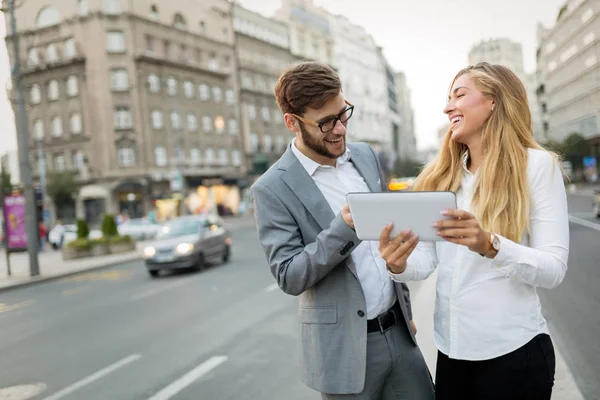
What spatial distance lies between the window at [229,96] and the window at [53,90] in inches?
592

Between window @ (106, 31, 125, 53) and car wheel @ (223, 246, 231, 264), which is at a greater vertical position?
window @ (106, 31, 125, 53)

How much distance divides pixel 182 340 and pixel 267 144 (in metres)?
48.4

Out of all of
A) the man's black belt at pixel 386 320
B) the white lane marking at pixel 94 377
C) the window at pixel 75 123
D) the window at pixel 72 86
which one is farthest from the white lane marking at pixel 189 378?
the window at pixel 72 86

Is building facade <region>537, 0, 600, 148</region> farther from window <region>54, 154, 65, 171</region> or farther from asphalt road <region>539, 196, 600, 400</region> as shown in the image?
window <region>54, 154, 65, 171</region>

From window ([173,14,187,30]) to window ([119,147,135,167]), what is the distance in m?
11.3

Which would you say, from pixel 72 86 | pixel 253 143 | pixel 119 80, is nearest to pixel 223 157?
pixel 253 143

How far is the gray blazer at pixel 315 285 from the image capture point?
206 centimetres

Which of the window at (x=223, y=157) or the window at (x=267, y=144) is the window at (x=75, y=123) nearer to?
the window at (x=223, y=157)

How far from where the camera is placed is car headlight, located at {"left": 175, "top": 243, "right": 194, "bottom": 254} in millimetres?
13711

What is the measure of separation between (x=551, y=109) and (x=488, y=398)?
2.38 m

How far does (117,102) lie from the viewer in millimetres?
39344

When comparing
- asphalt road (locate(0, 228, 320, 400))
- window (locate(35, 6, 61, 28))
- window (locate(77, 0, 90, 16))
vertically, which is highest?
window (locate(77, 0, 90, 16))

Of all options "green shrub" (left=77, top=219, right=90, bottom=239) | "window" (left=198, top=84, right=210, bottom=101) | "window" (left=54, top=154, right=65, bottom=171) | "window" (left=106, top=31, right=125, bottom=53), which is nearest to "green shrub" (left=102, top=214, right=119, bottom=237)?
"green shrub" (left=77, top=219, right=90, bottom=239)

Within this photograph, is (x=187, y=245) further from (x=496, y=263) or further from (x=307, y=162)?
(x=496, y=263)
